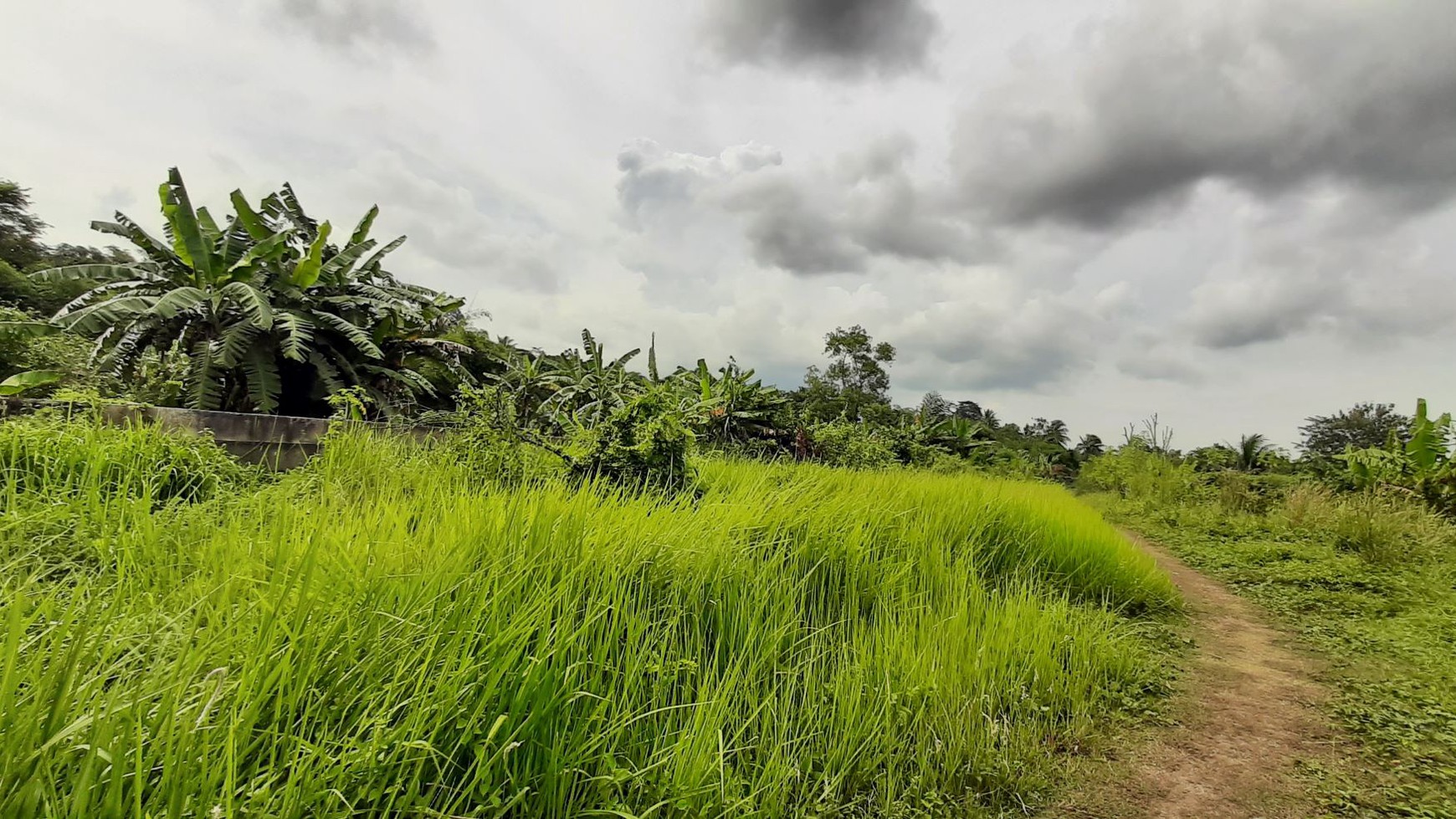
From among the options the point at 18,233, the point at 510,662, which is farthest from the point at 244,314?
the point at 18,233

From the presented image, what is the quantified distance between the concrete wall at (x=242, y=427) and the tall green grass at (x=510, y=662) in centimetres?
82

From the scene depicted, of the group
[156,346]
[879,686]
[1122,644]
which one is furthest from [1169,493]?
[156,346]

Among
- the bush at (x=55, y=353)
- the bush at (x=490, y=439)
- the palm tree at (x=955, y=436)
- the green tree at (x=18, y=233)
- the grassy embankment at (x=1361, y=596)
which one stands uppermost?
the green tree at (x=18, y=233)

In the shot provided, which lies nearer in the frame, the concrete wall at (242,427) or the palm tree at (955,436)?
the concrete wall at (242,427)

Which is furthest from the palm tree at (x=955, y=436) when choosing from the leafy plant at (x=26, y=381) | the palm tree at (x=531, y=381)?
the leafy plant at (x=26, y=381)

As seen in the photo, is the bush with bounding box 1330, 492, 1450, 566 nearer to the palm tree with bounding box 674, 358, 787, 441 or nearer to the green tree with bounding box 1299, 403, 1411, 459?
the palm tree with bounding box 674, 358, 787, 441

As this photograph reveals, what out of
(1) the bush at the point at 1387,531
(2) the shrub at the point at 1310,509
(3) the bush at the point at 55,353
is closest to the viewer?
(3) the bush at the point at 55,353

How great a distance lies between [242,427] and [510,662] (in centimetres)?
406

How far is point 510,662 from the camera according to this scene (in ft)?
5.24

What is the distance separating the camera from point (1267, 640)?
4.32 m

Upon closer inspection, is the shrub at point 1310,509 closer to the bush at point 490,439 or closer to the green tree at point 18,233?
the bush at point 490,439

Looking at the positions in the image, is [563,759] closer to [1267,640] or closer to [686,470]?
[686,470]

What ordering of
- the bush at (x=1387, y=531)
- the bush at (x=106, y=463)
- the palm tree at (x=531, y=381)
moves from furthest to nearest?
the palm tree at (x=531, y=381) → the bush at (x=1387, y=531) → the bush at (x=106, y=463)

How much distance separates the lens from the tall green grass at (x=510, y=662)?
3.68ft
